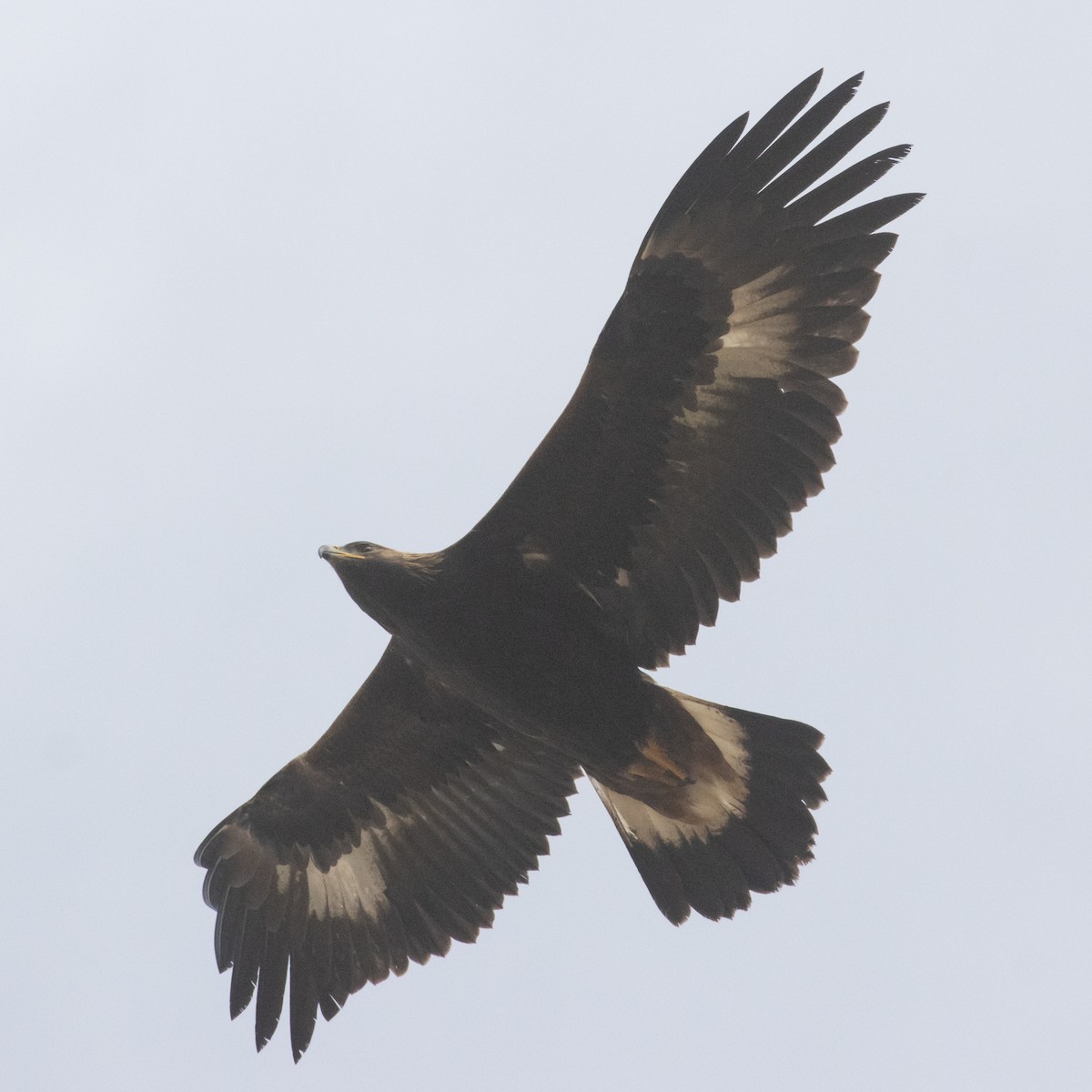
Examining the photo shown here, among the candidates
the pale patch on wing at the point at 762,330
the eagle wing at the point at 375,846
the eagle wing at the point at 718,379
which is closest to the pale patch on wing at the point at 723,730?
the eagle wing at the point at 718,379

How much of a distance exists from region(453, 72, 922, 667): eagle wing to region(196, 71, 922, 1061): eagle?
1 centimetres

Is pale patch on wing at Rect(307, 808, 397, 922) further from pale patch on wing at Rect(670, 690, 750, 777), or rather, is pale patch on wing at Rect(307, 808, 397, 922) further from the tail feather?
pale patch on wing at Rect(670, 690, 750, 777)

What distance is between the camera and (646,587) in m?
8.88

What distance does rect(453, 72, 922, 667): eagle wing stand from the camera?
8.29 m

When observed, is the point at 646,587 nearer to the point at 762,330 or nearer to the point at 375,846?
the point at 762,330

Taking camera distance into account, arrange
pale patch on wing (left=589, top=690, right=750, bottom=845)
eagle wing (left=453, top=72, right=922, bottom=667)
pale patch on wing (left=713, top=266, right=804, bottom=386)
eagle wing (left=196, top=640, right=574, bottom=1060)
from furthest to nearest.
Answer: eagle wing (left=196, top=640, right=574, bottom=1060)
pale patch on wing (left=589, top=690, right=750, bottom=845)
pale patch on wing (left=713, top=266, right=804, bottom=386)
eagle wing (left=453, top=72, right=922, bottom=667)

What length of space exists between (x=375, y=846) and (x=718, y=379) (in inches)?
137

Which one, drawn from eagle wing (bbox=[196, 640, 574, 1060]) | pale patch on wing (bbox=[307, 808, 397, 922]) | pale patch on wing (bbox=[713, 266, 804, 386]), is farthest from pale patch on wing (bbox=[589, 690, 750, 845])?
pale patch on wing (bbox=[713, 266, 804, 386])

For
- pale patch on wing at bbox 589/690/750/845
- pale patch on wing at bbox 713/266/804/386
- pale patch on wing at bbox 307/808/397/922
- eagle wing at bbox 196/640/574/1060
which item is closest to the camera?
pale patch on wing at bbox 713/266/804/386

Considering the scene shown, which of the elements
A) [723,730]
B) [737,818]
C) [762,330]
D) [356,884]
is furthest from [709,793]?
[762,330]

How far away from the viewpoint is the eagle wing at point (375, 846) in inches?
386

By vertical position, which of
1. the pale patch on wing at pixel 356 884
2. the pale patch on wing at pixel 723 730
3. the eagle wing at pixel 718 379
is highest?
the eagle wing at pixel 718 379

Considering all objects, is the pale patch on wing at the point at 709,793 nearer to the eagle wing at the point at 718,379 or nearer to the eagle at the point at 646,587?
the eagle at the point at 646,587

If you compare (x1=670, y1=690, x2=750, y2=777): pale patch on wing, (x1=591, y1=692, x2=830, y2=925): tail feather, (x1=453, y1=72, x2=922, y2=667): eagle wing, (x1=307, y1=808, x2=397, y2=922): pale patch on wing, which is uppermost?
(x1=453, y1=72, x2=922, y2=667): eagle wing
